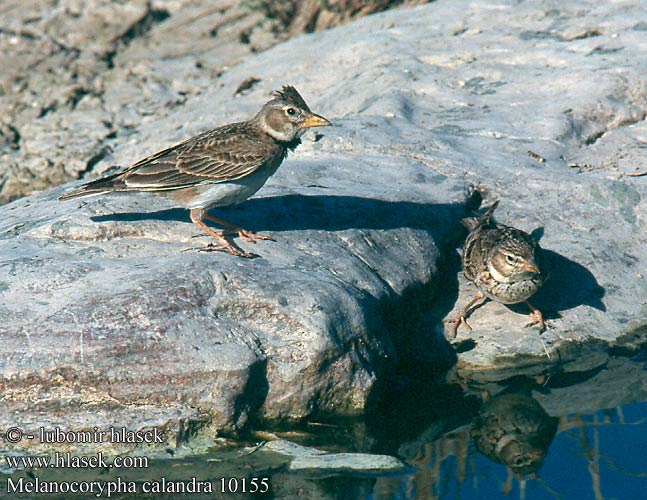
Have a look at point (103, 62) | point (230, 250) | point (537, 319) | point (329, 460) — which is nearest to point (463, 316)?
point (537, 319)

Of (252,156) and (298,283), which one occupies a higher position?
(252,156)

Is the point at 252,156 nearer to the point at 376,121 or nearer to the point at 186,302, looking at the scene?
the point at 186,302

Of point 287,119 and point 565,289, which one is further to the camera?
point 565,289

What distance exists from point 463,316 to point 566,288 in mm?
920

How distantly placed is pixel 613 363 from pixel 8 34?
10194 millimetres

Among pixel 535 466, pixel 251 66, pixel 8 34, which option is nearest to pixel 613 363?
pixel 535 466

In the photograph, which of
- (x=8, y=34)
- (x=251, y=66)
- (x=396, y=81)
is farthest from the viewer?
(x=8, y=34)

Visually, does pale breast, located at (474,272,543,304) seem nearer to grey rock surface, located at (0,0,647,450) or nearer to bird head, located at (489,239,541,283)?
bird head, located at (489,239,541,283)

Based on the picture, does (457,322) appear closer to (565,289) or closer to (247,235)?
(565,289)

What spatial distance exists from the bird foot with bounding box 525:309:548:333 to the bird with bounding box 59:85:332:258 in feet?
7.09

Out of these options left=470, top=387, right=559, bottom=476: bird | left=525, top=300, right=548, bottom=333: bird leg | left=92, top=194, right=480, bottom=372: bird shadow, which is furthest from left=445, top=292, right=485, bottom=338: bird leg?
left=470, top=387, right=559, bottom=476: bird

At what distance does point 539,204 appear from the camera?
8.40 meters

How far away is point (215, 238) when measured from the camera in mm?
7094

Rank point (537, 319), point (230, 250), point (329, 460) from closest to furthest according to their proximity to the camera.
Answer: point (329, 460) < point (230, 250) < point (537, 319)
